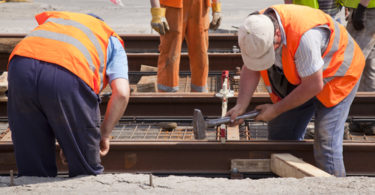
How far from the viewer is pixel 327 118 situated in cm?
384

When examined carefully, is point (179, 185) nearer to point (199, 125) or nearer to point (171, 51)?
point (199, 125)

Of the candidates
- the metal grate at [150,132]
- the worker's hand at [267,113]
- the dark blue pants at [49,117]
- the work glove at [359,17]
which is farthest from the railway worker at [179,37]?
the dark blue pants at [49,117]

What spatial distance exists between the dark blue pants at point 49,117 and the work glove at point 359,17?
3847 mm

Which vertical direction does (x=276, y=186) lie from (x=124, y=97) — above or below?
below

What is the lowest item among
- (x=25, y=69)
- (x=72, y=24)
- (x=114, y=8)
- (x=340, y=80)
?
(x=114, y=8)

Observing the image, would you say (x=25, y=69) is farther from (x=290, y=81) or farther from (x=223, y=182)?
(x=290, y=81)

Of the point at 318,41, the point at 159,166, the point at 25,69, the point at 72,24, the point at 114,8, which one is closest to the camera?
the point at 25,69

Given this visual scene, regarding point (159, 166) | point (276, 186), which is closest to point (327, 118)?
point (276, 186)

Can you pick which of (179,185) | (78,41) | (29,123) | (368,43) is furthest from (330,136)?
(368,43)

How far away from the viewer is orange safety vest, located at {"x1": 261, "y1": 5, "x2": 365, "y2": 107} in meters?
3.43

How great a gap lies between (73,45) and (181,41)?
3.00 m

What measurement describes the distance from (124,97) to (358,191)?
157 cm

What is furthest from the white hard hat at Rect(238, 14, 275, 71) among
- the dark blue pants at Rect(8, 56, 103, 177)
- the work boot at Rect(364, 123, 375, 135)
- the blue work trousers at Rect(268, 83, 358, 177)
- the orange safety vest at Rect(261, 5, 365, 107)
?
the work boot at Rect(364, 123, 375, 135)

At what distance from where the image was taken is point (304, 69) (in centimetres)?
342
